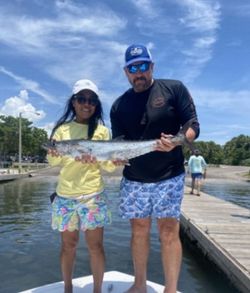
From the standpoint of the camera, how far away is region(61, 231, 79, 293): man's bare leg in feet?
15.1

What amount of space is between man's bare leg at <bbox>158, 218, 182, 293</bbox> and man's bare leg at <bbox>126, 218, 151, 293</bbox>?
0.76ft

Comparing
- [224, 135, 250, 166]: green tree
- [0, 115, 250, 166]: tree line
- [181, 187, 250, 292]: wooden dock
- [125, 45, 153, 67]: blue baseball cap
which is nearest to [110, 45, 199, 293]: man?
[125, 45, 153, 67]: blue baseball cap

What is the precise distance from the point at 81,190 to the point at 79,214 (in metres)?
0.25

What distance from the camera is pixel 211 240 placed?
9.35 m

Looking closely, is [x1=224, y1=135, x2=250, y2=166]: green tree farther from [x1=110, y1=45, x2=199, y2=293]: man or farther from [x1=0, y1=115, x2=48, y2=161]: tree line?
[x1=110, y1=45, x2=199, y2=293]: man

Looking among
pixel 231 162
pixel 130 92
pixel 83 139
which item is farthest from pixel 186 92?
pixel 231 162

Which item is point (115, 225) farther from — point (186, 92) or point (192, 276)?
point (186, 92)

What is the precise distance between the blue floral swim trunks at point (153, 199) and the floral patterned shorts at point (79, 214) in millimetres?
268

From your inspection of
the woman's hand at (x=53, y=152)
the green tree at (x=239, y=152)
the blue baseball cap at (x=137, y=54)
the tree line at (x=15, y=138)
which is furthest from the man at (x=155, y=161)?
the green tree at (x=239, y=152)

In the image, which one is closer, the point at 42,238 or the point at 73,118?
the point at 73,118

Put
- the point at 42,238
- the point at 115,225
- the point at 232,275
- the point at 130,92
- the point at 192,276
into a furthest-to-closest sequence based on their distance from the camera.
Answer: the point at 115,225 → the point at 42,238 → the point at 192,276 → the point at 232,275 → the point at 130,92

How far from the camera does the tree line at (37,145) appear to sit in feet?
277

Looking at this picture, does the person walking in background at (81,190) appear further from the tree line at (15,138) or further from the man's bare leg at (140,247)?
the tree line at (15,138)

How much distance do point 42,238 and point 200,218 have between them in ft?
14.7
